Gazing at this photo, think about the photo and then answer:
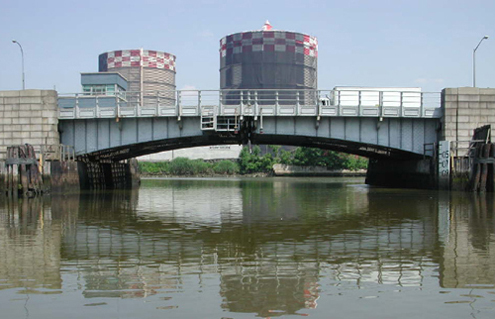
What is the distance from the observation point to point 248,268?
11.5 m

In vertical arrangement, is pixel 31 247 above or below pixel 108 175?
below

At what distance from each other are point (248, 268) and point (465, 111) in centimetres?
3596

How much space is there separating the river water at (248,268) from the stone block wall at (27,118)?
75.8 ft

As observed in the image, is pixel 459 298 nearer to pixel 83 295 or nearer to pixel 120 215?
pixel 83 295

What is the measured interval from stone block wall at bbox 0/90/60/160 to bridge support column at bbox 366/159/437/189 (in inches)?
1138

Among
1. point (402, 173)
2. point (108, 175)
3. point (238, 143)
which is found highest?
point (238, 143)

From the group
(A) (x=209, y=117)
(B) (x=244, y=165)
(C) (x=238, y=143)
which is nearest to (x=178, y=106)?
(A) (x=209, y=117)

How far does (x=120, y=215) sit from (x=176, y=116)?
21.0 m

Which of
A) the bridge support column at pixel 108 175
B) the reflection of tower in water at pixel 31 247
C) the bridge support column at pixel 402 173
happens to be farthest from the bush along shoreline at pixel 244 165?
the reflection of tower in water at pixel 31 247

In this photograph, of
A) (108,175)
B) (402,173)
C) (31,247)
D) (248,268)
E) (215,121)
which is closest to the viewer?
(248,268)

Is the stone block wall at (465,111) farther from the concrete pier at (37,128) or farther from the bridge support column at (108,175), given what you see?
the bridge support column at (108,175)

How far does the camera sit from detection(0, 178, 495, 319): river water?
28.2 feet

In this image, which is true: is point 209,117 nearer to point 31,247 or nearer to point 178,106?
point 178,106

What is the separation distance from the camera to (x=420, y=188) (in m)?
46.6
